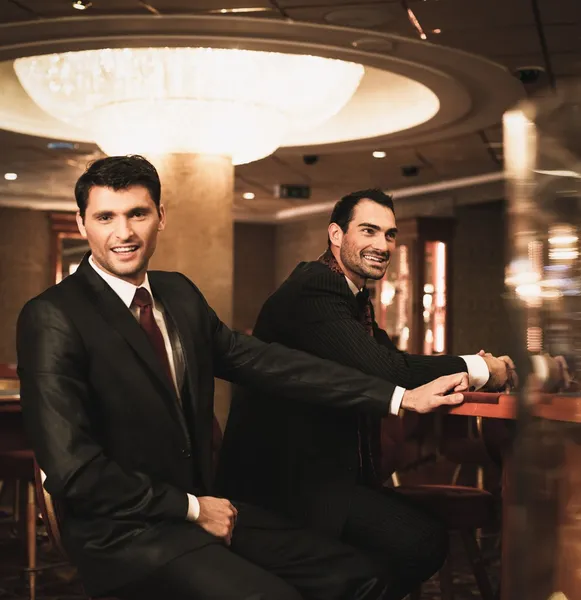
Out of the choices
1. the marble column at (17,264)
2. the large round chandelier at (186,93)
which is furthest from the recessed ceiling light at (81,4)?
the marble column at (17,264)

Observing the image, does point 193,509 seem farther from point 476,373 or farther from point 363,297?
point 363,297

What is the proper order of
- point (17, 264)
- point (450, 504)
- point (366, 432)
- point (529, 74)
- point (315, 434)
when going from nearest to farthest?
1. point (315, 434)
2. point (366, 432)
3. point (450, 504)
4. point (529, 74)
5. point (17, 264)

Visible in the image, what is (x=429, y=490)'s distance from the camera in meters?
3.17

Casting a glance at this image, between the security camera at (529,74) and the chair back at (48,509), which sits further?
the security camera at (529,74)

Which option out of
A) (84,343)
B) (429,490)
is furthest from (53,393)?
(429,490)

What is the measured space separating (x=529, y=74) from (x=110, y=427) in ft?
17.0

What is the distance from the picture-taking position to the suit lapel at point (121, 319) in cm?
204

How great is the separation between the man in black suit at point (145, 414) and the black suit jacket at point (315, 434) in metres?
0.23

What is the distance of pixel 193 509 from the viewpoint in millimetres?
1983

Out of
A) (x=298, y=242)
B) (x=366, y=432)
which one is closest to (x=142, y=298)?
(x=366, y=432)

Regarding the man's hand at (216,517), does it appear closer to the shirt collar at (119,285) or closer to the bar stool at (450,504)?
the shirt collar at (119,285)

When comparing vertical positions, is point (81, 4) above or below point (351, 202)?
above

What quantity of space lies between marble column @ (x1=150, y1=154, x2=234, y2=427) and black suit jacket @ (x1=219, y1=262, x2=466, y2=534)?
4.61 m

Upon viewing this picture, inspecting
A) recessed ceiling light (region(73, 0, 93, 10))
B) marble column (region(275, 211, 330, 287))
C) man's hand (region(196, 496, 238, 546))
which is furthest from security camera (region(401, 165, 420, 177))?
man's hand (region(196, 496, 238, 546))
